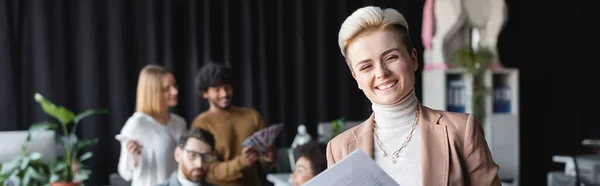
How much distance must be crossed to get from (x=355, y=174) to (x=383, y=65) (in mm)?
171

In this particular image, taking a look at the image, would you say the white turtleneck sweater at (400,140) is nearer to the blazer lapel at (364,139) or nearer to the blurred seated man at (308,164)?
the blazer lapel at (364,139)

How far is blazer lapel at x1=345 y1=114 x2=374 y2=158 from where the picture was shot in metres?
0.97

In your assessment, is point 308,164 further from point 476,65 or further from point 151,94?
point 476,65

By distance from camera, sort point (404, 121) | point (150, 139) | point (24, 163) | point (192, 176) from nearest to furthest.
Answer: point (404, 121)
point (192, 176)
point (150, 139)
point (24, 163)

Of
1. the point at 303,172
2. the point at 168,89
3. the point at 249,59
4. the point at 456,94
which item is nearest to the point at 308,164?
the point at 303,172

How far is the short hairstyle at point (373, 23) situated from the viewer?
0.93 metres

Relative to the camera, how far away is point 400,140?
3.15ft

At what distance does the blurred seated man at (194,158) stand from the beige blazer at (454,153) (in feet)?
5.36

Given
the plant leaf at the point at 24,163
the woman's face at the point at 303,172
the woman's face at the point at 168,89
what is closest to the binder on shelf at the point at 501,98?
the woman's face at the point at 303,172

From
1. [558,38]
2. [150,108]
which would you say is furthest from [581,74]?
[150,108]

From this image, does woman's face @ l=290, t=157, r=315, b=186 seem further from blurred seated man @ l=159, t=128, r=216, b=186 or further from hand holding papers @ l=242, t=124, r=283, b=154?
blurred seated man @ l=159, t=128, r=216, b=186

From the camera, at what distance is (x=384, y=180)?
2.89 ft

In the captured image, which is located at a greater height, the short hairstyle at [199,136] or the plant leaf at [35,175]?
the short hairstyle at [199,136]

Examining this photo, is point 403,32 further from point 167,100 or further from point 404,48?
point 167,100
